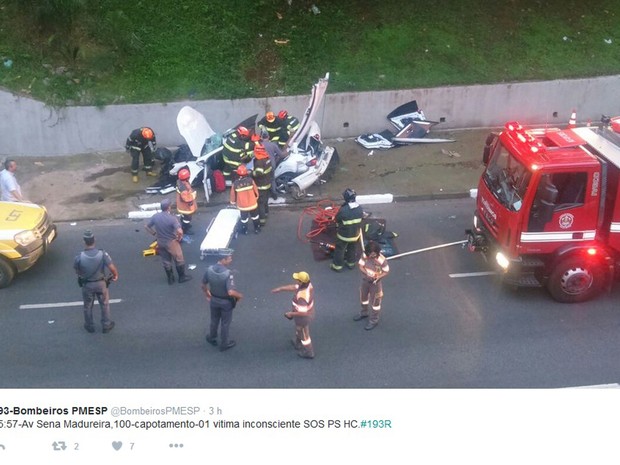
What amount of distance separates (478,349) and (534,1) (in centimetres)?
1287

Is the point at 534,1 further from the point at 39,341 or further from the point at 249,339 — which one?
the point at 39,341

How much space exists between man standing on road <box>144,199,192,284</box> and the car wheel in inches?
87.1

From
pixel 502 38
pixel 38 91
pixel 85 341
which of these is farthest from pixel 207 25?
pixel 85 341

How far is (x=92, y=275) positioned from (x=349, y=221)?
3.79 m

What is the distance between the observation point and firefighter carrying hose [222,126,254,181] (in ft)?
39.0

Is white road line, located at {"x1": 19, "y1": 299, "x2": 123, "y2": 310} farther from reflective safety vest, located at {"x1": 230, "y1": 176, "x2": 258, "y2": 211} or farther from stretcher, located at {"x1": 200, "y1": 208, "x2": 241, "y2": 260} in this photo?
reflective safety vest, located at {"x1": 230, "y1": 176, "x2": 258, "y2": 211}

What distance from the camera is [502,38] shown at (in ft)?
54.0

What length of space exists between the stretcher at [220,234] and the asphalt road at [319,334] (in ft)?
1.09

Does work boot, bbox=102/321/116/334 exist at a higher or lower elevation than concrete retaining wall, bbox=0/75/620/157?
lower

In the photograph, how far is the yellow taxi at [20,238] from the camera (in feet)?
30.6

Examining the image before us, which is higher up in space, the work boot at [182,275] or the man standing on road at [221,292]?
the man standing on road at [221,292]

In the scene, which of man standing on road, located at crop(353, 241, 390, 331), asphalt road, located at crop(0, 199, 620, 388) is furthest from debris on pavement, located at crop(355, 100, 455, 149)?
man standing on road, located at crop(353, 241, 390, 331)

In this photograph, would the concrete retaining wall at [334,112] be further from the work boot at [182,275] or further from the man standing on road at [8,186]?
the work boot at [182,275]

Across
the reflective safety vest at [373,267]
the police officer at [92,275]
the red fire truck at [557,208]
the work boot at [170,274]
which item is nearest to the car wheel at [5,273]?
the police officer at [92,275]
